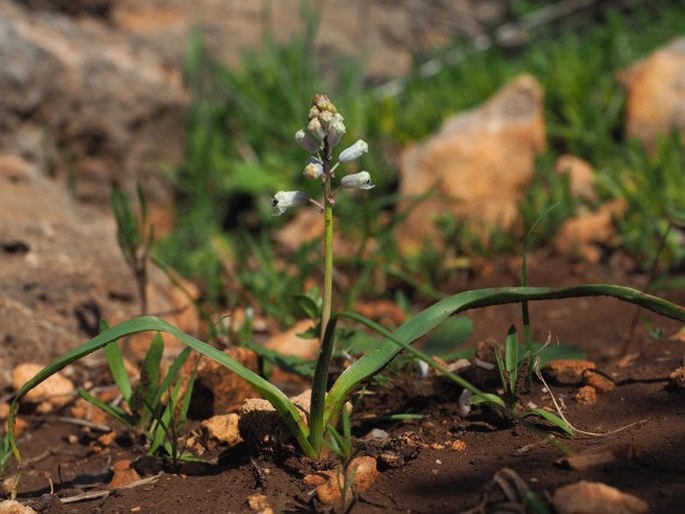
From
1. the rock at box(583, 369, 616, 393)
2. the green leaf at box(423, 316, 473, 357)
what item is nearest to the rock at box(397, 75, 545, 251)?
the green leaf at box(423, 316, 473, 357)

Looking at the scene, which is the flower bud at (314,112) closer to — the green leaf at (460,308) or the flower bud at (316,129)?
the flower bud at (316,129)

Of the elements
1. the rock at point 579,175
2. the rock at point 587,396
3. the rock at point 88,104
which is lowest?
the rock at point 587,396

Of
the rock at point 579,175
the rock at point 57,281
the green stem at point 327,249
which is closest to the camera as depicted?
the green stem at point 327,249

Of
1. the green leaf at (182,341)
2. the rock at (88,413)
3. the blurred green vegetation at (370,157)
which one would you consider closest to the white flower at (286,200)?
the green leaf at (182,341)

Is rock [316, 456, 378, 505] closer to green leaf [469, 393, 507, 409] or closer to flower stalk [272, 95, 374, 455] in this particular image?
flower stalk [272, 95, 374, 455]

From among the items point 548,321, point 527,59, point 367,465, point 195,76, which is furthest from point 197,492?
point 527,59
